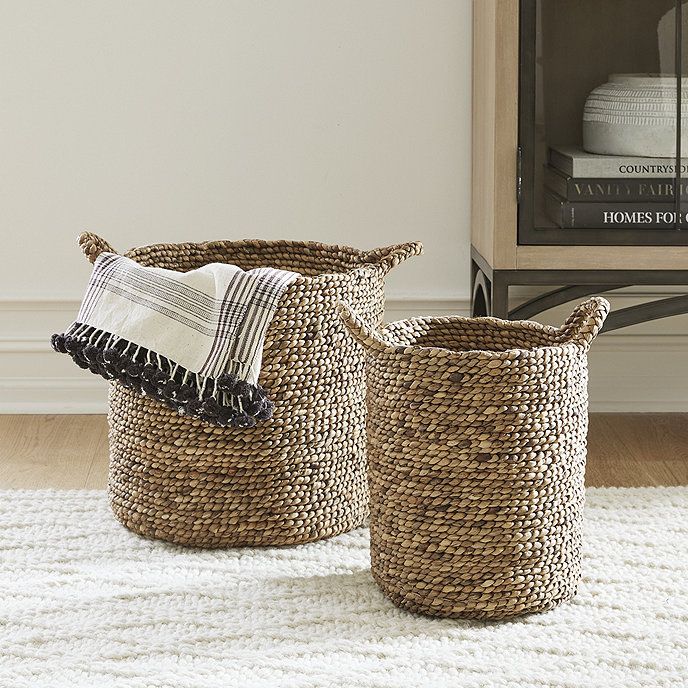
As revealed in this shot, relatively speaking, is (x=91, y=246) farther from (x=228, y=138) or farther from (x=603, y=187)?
(x=603, y=187)

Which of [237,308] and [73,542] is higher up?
[237,308]

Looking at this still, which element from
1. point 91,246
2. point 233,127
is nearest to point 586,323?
point 91,246

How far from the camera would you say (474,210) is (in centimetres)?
183

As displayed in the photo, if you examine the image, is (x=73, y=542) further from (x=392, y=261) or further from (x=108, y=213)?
(x=108, y=213)

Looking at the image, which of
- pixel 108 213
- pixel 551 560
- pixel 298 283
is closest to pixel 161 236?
pixel 108 213

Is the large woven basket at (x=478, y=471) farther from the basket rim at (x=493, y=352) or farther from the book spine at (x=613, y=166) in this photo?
the book spine at (x=613, y=166)

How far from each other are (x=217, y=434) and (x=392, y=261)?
342 mm

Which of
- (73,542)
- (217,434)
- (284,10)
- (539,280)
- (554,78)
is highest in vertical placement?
(284,10)

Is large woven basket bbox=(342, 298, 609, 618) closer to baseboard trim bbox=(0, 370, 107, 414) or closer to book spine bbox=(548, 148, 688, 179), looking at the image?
book spine bbox=(548, 148, 688, 179)

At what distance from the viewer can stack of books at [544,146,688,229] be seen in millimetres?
1535

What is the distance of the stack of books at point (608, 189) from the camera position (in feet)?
5.04

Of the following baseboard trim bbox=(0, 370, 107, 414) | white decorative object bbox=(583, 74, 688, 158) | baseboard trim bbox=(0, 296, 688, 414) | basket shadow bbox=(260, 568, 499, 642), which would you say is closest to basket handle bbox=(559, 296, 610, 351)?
basket shadow bbox=(260, 568, 499, 642)

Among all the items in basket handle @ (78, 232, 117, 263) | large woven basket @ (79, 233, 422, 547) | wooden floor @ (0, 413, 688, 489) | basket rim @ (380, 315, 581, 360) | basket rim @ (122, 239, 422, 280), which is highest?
basket handle @ (78, 232, 117, 263)

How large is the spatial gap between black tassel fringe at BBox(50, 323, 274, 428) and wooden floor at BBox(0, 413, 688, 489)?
39 centimetres
